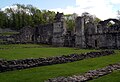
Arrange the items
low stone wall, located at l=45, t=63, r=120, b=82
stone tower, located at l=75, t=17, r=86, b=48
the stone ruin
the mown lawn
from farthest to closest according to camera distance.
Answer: stone tower, located at l=75, t=17, r=86, b=48 → the stone ruin → the mown lawn → low stone wall, located at l=45, t=63, r=120, b=82

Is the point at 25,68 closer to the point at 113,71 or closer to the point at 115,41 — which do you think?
the point at 113,71

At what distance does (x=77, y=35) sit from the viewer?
48.0 metres

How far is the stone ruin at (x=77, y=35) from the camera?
44781 millimetres

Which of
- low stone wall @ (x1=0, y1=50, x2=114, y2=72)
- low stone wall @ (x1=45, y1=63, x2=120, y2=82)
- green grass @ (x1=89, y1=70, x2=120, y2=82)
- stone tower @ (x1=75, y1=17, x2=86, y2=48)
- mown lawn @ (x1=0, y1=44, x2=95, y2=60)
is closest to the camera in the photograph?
low stone wall @ (x1=45, y1=63, x2=120, y2=82)

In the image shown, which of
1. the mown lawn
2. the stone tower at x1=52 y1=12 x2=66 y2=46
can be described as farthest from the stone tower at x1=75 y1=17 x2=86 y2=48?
the mown lawn

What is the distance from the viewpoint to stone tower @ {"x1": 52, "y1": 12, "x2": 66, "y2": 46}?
170 ft

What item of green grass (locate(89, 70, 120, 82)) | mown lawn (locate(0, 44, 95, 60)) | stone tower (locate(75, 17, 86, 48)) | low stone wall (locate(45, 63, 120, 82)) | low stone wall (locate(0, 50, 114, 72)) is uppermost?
stone tower (locate(75, 17, 86, 48))

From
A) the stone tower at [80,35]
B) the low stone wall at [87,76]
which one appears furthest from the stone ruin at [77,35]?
the low stone wall at [87,76]

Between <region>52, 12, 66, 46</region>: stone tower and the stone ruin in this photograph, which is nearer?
the stone ruin

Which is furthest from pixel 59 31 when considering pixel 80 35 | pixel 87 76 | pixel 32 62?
pixel 87 76

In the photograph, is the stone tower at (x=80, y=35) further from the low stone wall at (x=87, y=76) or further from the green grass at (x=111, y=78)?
the green grass at (x=111, y=78)

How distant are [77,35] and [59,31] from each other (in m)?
5.78

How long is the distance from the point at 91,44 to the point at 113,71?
28430 mm

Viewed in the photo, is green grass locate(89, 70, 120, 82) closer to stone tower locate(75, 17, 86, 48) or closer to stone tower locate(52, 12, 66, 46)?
stone tower locate(75, 17, 86, 48)
